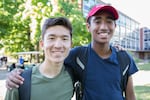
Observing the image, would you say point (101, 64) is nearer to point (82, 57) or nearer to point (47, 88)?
point (82, 57)

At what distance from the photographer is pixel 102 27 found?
8.23 ft

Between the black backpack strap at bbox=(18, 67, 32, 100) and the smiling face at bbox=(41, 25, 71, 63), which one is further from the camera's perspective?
the smiling face at bbox=(41, 25, 71, 63)

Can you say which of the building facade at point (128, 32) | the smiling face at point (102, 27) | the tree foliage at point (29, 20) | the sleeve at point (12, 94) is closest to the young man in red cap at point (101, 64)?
the smiling face at point (102, 27)

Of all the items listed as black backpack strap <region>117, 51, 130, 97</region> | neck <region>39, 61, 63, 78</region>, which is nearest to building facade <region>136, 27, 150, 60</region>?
black backpack strap <region>117, 51, 130, 97</region>

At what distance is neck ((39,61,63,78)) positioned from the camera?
221cm

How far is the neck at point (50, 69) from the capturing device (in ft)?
7.23

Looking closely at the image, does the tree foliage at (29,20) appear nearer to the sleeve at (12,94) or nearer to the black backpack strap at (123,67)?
the black backpack strap at (123,67)

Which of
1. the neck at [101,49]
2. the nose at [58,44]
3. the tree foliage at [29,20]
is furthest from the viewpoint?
the tree foliage at [29,20]

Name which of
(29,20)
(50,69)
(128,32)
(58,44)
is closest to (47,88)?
(50,69)

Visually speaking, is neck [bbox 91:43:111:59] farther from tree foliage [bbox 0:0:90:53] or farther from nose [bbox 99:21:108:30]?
tree foliage [bbox 0:0:90:53]

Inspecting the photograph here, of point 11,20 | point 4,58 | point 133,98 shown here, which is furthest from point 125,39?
point 133,98

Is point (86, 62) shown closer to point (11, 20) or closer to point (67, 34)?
point (67, 34)

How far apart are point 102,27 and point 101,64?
32 cm

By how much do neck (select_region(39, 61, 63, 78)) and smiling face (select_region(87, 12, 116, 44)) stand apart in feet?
1.64
